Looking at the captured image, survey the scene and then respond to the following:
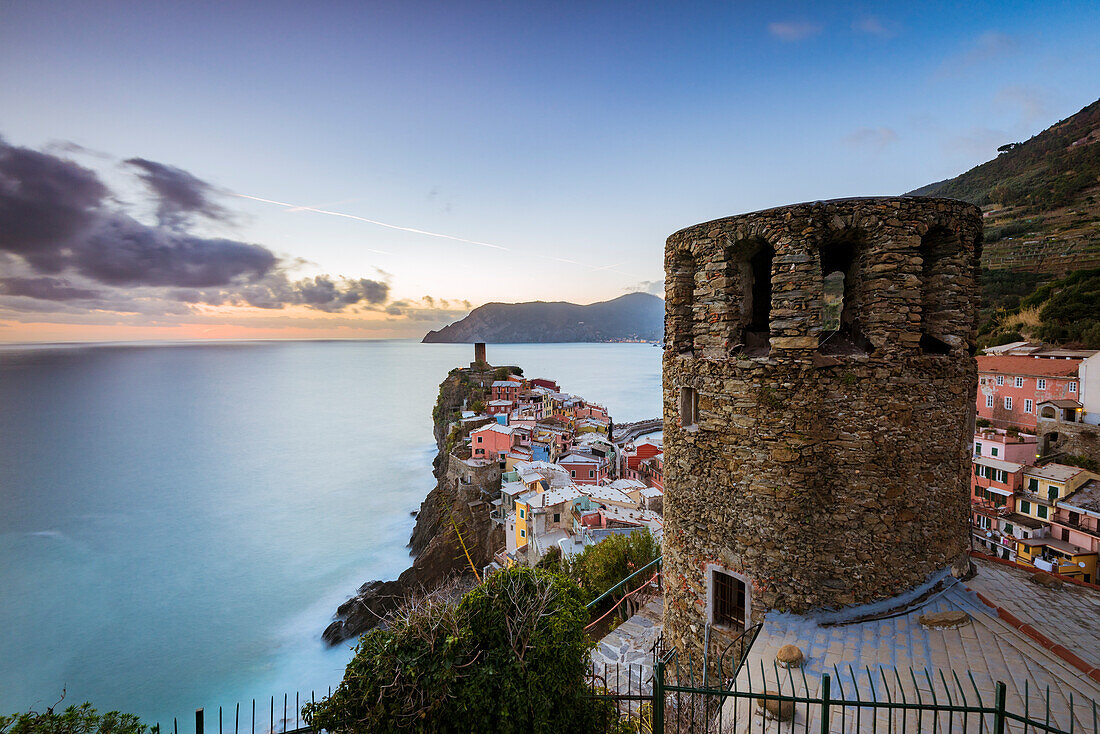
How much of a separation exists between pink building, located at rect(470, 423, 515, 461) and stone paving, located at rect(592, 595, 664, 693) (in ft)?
85.6

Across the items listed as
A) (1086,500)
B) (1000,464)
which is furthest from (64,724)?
(1000,464)

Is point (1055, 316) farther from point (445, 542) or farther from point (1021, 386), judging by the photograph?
point (445, 542)

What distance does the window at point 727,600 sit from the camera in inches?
237

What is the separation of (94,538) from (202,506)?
28.2 ft

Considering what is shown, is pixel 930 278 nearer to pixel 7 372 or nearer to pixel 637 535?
Answer: pixel 637 535

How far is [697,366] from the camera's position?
249 inches

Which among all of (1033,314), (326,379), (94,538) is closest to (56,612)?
(94,538)

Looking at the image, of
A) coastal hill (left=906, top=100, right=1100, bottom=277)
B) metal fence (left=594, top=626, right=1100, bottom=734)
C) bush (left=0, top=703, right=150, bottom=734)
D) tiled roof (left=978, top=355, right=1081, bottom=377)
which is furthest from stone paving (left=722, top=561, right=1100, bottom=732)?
coastal hill (left=906, top=100, right=1100, bottom=277)

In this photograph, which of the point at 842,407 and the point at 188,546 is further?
the point at 188,546

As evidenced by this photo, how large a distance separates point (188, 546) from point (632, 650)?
153 ft

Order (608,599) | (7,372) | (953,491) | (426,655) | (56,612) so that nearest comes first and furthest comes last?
(426,655), (953,491), (608,599), (56,612), (7,372)

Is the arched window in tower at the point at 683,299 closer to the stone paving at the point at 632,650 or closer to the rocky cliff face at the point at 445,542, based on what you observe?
the stone paving at the point at 632,650

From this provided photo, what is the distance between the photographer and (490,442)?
37.5m

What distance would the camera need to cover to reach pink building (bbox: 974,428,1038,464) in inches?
1035
